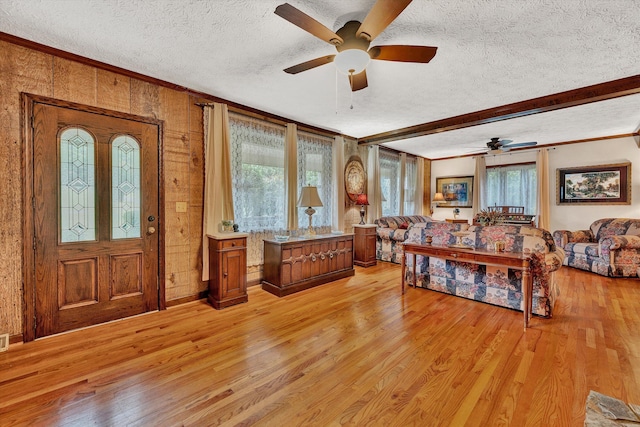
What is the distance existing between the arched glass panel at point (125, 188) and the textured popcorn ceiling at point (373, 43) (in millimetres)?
813

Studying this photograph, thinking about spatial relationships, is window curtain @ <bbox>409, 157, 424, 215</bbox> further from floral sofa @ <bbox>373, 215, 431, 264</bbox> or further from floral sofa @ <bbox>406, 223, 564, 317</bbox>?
floral sofa @ <bbox>406, 223, 564, 317</bbox>

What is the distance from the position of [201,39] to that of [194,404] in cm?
270

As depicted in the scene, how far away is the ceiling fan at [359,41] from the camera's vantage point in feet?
5.56

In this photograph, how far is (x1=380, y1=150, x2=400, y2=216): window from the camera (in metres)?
6.59

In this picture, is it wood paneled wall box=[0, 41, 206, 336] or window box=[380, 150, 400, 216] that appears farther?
window box=[380, 150, 400, 216]

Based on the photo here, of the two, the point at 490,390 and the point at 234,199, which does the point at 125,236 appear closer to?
the point at 234,199

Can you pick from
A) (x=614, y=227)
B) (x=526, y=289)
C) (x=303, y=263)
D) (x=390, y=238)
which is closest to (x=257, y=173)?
(x=303, y=263)

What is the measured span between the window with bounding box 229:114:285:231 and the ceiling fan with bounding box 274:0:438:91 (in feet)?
5.53

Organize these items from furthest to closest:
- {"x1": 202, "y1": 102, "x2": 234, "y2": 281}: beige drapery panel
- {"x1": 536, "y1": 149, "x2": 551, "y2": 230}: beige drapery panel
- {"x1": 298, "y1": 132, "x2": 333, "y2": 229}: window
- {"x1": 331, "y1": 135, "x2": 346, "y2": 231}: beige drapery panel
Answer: {"x1": 536, "y1": 149, "x2": 551, "y2": 230}: beige drapery panel → {"x1": 331, "y1": 135, "x2": 346, "y2": 231}: beige drapery panel → {"x1": 298, "y1": 132, "x2": 333, "y2": 229}: window → {"x1": 202, "y1": 102, "x2": 234, "y2": 281}: beige drapery panel

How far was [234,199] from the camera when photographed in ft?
12.3

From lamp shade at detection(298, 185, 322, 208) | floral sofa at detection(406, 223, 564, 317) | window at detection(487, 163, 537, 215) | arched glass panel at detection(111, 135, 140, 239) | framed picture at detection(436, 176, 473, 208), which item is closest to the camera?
arched glass panel at detection(111, 135, 140, 239)

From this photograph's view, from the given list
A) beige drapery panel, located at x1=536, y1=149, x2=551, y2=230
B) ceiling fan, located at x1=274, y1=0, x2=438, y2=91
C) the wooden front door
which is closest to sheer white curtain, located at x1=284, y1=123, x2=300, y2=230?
the wooden front door

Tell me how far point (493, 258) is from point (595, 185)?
4863 millimetres

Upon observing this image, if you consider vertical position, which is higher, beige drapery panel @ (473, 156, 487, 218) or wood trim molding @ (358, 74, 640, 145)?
wood trim molding @ (358, 74, 640, 145)
